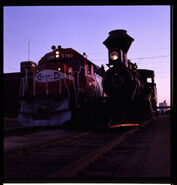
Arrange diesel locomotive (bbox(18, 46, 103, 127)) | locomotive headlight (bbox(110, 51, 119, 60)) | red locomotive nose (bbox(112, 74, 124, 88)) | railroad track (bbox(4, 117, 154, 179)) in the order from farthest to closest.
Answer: locomotive headlight (bbox(110, 51, 119, 60))
red locomotive nose (bbox(112, 74, 124, 88))
diesel locomotive (bbox(18, 46, 103, 127))
railroad track (bbox(4, 117, 154, 179))

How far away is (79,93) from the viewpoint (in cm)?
782

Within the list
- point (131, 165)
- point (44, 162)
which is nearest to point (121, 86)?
point (131, 165)

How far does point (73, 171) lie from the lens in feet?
8.27

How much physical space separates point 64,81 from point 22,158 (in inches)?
156

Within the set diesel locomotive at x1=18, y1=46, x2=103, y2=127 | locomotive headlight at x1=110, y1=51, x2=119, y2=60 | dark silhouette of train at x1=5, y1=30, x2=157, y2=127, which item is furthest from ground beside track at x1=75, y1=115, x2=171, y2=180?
locomotive headlight at x1=110, y1=51, x2=119, y2=60

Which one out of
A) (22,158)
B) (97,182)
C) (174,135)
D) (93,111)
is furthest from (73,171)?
(93,111)

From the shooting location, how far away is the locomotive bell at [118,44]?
761 centimetres

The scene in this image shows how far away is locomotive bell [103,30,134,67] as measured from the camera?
7609mm

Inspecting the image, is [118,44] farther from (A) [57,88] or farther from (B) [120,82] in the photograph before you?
(A) [57,88]

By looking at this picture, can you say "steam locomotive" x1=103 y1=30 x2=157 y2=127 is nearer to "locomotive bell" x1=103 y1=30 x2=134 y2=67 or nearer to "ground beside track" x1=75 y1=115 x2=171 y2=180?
"locomotive bell" x1=103 y1=30 x2=134 y2=67

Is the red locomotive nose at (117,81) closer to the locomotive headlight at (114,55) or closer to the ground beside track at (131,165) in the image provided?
the locomotive headlight at (114,55)

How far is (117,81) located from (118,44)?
137 cm

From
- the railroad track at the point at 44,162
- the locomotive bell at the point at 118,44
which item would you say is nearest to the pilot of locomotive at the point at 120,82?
the locomotive bell at the point at 118,44

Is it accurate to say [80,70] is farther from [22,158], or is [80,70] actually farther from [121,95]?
[22,158]
